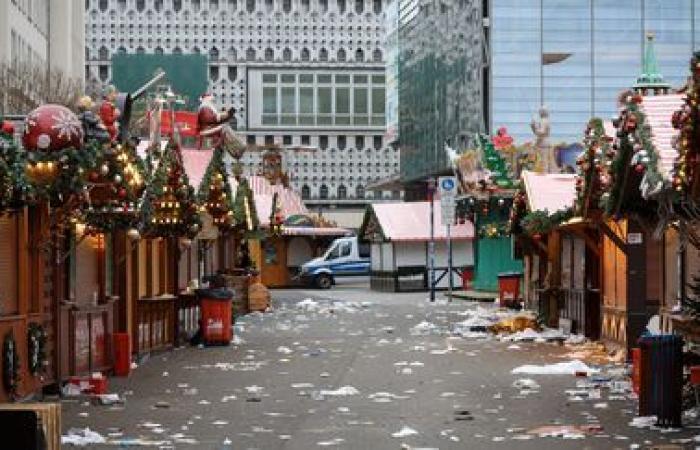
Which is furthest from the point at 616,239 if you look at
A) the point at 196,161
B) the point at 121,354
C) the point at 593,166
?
the point at 196,161

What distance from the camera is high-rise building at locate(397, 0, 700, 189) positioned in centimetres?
9544

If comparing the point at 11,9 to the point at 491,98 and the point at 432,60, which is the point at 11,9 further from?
the point at 432,60

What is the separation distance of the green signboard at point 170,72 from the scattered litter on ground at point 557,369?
232 feet

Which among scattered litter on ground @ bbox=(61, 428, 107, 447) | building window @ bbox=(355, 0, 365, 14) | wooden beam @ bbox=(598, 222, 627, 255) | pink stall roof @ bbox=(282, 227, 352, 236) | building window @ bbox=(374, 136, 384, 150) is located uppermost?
building window @ bbox=(355, 0, 365, 14)

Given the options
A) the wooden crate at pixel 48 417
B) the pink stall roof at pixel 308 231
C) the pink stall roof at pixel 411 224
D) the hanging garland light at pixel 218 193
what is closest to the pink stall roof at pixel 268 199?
the pink stall roof at pixel 308 231

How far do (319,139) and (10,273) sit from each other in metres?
110

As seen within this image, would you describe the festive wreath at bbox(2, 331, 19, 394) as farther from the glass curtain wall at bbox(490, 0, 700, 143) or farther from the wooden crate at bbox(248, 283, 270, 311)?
the glass curtain wall at bbox(490, 0, 700, 143)

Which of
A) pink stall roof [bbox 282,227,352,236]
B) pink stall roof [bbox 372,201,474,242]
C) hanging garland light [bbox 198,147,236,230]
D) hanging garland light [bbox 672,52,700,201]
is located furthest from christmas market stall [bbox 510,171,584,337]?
pink stall roof [bbox 282,227,352,236]

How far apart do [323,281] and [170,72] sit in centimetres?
3358

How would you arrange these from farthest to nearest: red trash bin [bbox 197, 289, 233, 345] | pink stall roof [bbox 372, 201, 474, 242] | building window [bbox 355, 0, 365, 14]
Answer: building window [bbox 355, 0, 365, 14] < pink stall roof [bbox 372, 201, 474, 242] < red trash bin [bbox 197, 289, 233, 345]

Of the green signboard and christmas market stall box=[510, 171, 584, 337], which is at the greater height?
the green signboard

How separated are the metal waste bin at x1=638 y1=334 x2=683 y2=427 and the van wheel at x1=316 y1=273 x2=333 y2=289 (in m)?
49.1

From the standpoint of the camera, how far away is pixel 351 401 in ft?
53.1

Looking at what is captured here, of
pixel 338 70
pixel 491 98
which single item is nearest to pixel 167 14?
pixel 338 70
